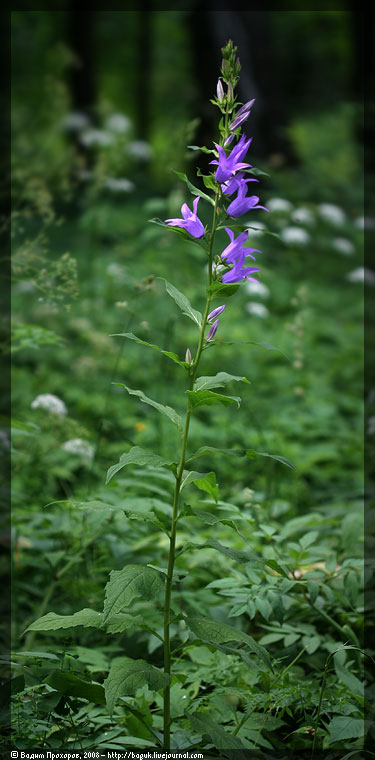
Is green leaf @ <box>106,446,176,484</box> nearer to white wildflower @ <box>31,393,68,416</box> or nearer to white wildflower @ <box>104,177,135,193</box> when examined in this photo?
white wildflower @ <box>31,393,68,416</box>

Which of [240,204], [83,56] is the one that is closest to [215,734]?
[240,204]

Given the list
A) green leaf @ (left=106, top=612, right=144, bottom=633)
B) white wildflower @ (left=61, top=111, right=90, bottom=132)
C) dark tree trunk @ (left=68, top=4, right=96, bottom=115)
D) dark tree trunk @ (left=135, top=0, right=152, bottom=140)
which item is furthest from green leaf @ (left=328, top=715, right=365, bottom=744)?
dark tree trunk @ (left=135, top=0, right=152, bottom=140)

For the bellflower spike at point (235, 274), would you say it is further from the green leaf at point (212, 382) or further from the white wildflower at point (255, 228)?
the green leaf at point (212, 382)

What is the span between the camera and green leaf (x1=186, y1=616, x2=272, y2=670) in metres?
1.52

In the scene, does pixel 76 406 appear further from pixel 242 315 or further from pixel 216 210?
pixel 216 210

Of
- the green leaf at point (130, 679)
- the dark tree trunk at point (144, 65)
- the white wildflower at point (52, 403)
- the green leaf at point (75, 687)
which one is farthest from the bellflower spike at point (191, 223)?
the dark tree trunk at point (144, 65)

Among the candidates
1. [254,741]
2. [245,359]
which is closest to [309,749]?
Answer: [254,741]

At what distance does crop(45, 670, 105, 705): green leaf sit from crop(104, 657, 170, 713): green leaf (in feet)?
0.58

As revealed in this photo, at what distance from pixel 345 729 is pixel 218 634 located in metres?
0.49

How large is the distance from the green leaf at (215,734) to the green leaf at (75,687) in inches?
10.6

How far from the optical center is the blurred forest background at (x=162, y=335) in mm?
2564

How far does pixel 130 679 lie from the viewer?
57.9 inches

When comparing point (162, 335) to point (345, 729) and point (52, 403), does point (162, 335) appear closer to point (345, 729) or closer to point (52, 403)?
point (52, 403)

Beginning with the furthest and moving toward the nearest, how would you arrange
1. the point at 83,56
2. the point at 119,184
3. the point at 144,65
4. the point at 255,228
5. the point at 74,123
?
the point at 144,65, the point at 83,56, the point at 74,123, the point at 119,184, the point at 255,228
